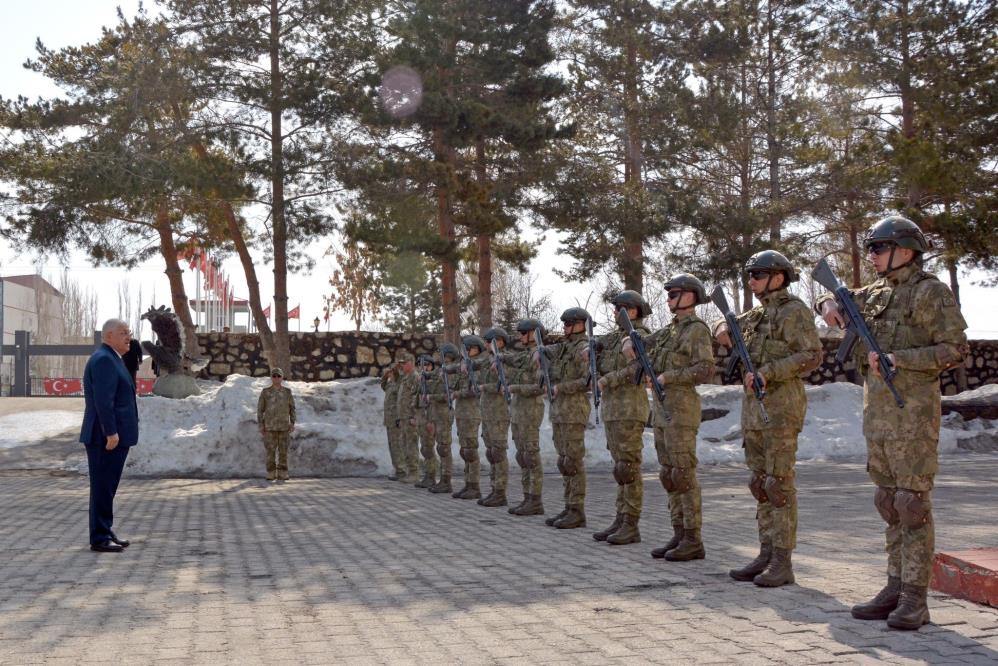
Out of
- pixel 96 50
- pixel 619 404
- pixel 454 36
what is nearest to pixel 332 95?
pixel 454 36

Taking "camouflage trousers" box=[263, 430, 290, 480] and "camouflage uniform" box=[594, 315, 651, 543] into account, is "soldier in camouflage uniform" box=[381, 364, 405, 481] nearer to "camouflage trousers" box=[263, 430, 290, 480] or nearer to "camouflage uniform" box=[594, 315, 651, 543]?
"camouflage trousers" box=[263, 430, 290, 480]

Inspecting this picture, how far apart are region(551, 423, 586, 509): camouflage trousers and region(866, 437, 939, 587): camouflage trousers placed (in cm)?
494

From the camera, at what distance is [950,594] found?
613cm

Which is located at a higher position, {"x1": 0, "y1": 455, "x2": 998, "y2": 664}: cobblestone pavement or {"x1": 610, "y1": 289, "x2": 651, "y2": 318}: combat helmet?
{"x1": 610, "y1": 289, "x2": 651, "y2": 318}: combat helmet

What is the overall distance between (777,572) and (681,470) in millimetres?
1342

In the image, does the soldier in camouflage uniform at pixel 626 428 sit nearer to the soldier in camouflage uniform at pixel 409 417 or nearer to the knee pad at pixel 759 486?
the knee pad at pixel 759 486

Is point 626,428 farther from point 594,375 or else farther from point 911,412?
point 911,412

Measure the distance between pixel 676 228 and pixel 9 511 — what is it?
1585 cm

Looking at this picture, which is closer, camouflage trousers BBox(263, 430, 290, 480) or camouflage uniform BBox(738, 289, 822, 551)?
camouflage uniform BBox(738, 289, 822, 551)

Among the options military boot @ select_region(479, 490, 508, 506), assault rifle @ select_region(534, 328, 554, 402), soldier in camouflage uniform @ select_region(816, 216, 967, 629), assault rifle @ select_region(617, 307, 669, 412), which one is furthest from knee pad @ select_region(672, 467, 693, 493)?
military boot @ select_region(479, 490, 508, 506)

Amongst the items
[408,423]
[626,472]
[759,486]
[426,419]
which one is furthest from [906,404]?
[408,423]

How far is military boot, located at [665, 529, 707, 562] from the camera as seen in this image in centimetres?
771

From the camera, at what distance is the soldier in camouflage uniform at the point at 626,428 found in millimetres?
8856

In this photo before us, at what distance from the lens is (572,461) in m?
10.4
